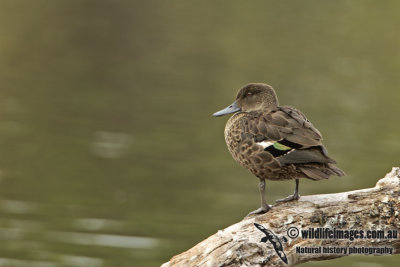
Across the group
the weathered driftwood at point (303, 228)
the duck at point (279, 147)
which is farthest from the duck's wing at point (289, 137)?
the weathered driftwood at point (303, 228)

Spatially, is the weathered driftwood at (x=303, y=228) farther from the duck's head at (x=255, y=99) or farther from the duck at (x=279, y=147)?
the duck's head at (x=255, y=99)

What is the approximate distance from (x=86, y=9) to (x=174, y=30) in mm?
4899

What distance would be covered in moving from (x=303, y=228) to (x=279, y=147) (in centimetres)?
57

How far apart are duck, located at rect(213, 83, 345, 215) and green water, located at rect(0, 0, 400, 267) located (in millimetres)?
6712

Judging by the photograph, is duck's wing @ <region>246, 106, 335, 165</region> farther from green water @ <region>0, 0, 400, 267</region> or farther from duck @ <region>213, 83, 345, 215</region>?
green water @ <region>0, 0, 400, 267</region>

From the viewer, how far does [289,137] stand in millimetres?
5676

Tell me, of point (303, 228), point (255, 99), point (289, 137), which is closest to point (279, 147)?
point (289, 137)

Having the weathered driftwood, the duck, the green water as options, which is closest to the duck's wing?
the duck

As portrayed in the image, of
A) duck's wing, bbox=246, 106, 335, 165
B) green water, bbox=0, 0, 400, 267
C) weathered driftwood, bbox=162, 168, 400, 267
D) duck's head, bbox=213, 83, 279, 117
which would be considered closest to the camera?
weathered driftwood, bbox=162, 168, 400, 267

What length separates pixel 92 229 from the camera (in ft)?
44.9

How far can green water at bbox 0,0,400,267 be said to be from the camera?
14109 mm

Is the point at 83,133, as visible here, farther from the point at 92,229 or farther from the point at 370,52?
the point at 370,52

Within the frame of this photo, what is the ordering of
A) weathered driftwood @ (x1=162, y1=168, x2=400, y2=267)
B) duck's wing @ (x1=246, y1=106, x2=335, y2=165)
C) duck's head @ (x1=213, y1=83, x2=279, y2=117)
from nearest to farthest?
weathered driftwood @ (x1=162, y1=168, x2=400, y2=267) < duck's wing @ (x1=246, y1=106, x2=335, y2=165) < duck's head @ (x1=213, y1=83, x2=279, y2=117)

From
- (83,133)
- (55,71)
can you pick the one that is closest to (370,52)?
(55,71)
